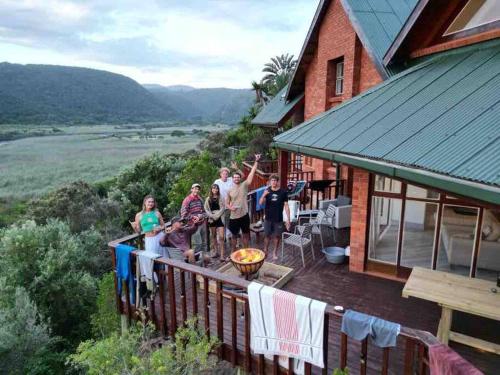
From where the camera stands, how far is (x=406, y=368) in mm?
2812

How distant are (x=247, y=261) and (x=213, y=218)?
1335 millimetres

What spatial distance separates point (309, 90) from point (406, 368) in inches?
435

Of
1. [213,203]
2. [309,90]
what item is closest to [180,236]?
[213,203]

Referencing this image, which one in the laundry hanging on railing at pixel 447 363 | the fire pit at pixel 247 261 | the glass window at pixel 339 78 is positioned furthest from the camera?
the glass window at pixel 339 78

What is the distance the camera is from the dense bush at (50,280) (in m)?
8.70

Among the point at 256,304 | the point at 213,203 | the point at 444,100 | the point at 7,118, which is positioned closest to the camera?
the point at 256,304

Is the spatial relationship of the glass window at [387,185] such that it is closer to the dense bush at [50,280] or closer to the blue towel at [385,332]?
the blue towel at [385,332]

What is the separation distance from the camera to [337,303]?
16.0 feet

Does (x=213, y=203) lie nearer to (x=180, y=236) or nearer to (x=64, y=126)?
(x=180, y=236)

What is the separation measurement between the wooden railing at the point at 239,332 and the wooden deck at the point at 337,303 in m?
0.01

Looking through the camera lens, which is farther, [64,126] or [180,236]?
[64,126]

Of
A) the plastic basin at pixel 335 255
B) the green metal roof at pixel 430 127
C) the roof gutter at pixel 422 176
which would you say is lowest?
the plastic basin at pixel 335 255

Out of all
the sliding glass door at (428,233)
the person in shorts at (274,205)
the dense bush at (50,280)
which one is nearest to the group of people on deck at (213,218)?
the person in shorts at (274,205)

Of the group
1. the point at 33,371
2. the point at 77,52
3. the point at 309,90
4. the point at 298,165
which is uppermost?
the point at 77,52
